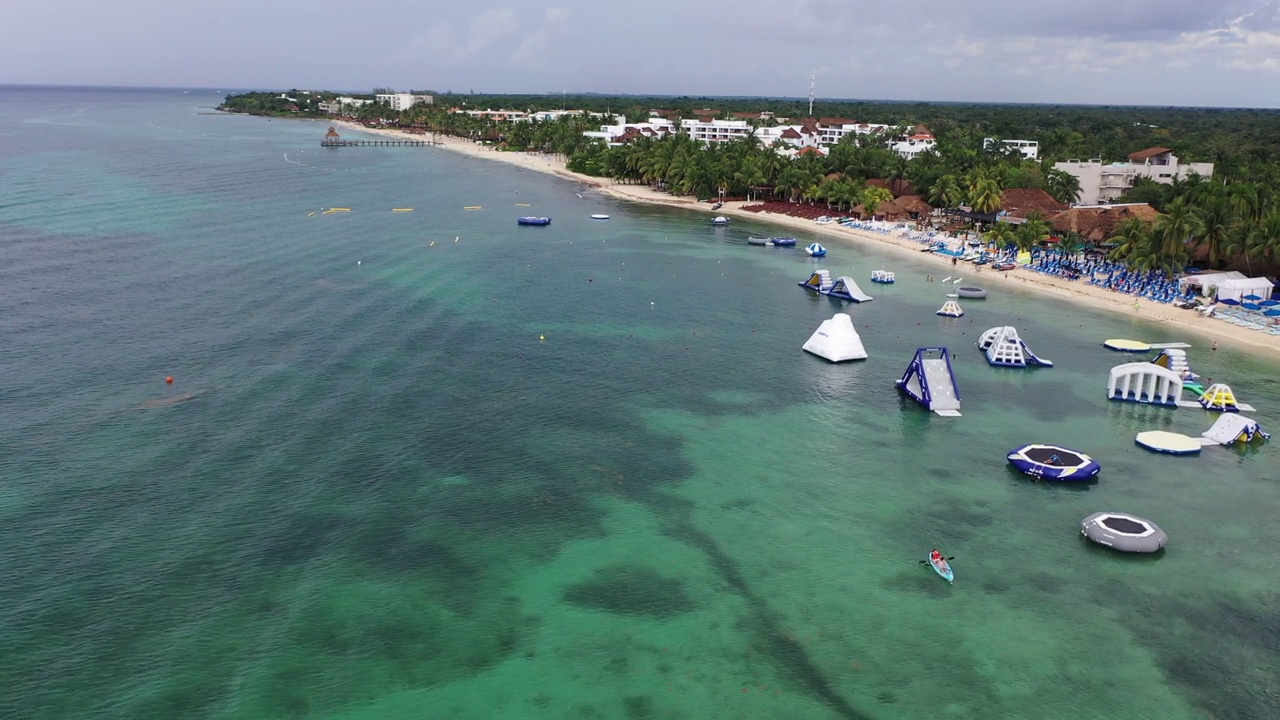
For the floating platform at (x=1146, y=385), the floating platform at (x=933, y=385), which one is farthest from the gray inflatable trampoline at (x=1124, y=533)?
the floating platform at (x=1146, y=385)

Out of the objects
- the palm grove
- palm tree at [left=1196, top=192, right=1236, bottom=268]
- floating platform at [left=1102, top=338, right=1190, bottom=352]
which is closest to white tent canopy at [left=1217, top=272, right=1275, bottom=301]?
the palm grove

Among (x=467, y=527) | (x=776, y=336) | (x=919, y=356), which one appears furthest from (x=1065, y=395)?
(x=467, y=527)

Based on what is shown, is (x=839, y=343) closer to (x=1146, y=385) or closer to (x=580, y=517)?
(x=1146, y=385)

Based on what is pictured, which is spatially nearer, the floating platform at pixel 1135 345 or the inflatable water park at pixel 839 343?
the inflatable water park at pixel 839 343

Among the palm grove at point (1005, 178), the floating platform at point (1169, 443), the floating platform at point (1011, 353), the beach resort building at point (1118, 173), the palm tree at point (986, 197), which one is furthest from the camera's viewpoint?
the beach resort building at point (1118, 173)

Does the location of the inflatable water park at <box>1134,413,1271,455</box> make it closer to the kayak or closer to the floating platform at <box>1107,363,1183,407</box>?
the floating platform at <box>1107,363,1183,407</box>

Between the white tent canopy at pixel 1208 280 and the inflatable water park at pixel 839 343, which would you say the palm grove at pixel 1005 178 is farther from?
the inflatable water park at pixel 839 343

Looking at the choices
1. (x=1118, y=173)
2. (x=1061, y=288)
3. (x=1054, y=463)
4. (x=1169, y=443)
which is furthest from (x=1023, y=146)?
(x=1054, y=463)
